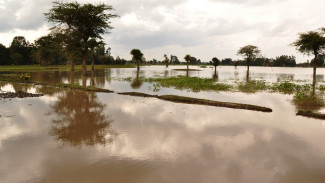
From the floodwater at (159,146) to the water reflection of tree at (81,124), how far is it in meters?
0.05

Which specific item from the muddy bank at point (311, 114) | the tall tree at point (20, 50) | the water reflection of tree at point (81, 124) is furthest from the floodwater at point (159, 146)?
the tall tree at point (20, 50)

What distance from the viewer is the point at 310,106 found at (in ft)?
64.1

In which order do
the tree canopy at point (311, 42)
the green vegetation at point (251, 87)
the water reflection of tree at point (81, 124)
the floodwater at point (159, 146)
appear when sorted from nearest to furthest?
the floodwater at point (159, 146) < the water reflection of tree at point (81, 124) < the green vegetation at point (251, 87) < the tree canopy at point (311, 42)

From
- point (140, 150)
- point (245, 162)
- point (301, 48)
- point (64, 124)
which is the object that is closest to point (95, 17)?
point (64, 124)

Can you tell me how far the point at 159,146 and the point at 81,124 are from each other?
6.22 meters

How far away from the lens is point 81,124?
1362 centimetres

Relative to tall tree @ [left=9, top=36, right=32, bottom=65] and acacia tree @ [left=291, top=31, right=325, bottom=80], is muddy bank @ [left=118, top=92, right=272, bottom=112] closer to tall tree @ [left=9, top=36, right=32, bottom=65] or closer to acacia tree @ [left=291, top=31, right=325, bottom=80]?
acacia tree @ [left=291, top=31, right=325, bottom=80]

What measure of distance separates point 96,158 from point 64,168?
1.28 metres

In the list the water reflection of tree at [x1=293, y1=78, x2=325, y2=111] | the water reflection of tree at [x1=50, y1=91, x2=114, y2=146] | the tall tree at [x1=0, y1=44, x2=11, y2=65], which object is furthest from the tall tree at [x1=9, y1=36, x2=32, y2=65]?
the water reflection of tree at [x1=293, y1=78, x2=325, y2=111]

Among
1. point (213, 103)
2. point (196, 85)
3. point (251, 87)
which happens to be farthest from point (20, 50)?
point (213, 103)

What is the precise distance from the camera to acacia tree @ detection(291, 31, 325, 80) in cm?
4404

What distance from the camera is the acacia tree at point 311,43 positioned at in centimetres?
4404

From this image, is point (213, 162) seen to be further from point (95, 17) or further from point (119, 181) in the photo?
point (95, 17)

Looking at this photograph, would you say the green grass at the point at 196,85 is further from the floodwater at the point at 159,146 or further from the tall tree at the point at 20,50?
the tall tree at the point at 20,50
